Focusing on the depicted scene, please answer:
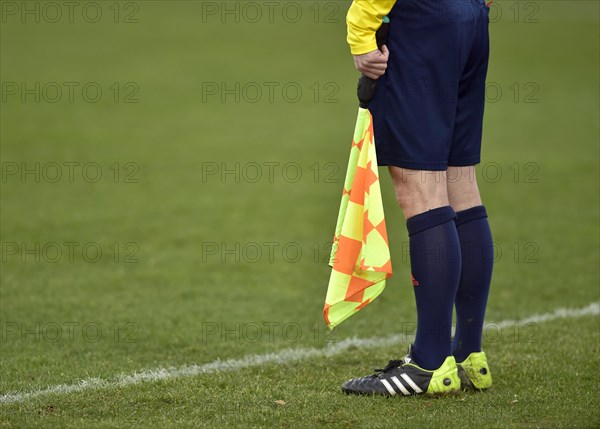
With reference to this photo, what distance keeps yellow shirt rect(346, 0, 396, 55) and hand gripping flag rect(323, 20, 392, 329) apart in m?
0.06

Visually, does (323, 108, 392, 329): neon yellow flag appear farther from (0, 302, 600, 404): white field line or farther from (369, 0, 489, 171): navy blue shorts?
(0, 302, 600, 404): white field line

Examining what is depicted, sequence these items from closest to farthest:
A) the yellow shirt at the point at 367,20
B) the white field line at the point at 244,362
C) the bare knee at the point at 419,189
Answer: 1. the yellow shirt at the point at 367,20
2. the bare knee at the point at 419,189
3. the white field line at the point at 244,362

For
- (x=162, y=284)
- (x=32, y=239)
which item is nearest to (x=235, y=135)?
(x=32, y=239)

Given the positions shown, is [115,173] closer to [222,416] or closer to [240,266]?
[240,266]

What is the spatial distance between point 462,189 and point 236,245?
12.2 ft

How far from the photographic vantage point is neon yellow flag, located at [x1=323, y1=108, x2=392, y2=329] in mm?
3816

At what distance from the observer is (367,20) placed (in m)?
3.73

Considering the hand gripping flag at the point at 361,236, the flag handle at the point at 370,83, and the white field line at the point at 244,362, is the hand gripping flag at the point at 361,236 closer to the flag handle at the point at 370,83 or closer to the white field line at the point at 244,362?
the flag handle at the point at 370,83

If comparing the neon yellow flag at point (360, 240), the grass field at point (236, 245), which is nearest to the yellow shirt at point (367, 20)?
the neon yellow flag at point (360, 240)

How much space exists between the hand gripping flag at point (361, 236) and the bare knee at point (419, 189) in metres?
0.10

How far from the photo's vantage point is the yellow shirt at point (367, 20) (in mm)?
3721

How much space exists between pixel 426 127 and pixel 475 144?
1.22ft

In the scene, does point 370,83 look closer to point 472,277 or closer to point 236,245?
point 472,277

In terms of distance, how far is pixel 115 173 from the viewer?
10414 millimetres
